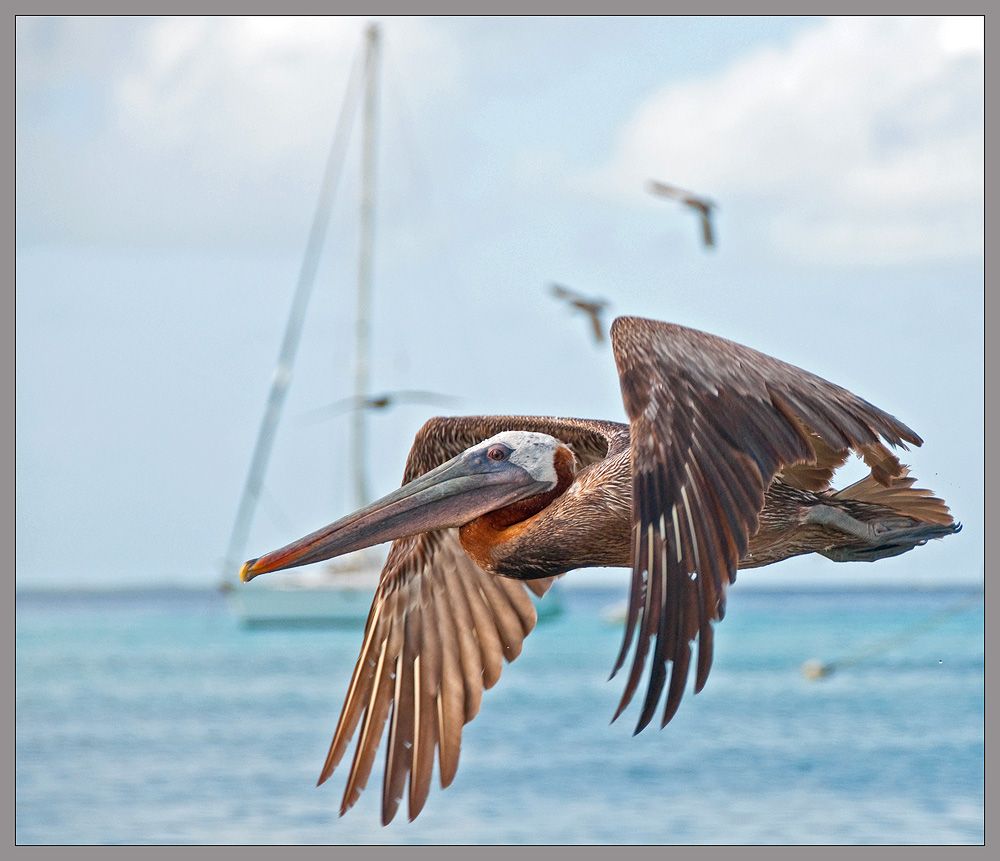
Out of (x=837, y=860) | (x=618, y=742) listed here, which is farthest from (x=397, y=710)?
(x=618, y=742)

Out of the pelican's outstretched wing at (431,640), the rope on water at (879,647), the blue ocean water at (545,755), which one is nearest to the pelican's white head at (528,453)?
the pelican's outstretched wing at (431,640)

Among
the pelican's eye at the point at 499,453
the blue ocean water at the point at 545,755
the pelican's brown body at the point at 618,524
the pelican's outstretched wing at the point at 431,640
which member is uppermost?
the pelican's eye at the point at 499,453

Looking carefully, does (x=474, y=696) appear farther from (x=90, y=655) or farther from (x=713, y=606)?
(x=90, y=655)

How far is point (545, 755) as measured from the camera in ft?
115

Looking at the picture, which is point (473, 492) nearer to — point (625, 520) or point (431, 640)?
point (625, 520)

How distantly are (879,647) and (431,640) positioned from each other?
45510 millimetres

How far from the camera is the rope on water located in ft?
89.1

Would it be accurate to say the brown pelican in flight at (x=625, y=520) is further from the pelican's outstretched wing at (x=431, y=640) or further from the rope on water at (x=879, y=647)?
the rope on water at (x=879, y=647)

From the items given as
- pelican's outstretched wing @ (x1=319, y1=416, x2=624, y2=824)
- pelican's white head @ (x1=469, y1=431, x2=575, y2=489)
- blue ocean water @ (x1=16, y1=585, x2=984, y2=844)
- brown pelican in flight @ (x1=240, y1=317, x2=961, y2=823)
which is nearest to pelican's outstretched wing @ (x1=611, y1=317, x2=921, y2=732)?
brown pelican in flight @ (x1=240, y1=317, x2=961, y2=823)

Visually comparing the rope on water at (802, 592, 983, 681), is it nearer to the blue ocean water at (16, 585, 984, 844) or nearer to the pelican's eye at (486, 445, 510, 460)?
the blue ocean water at (16, 585, 984, 844)

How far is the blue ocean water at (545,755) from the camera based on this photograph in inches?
1103

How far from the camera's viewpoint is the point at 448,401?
1590 cm

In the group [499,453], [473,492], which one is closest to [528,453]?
[499,453]

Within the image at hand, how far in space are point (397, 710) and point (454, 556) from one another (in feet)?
2.77
